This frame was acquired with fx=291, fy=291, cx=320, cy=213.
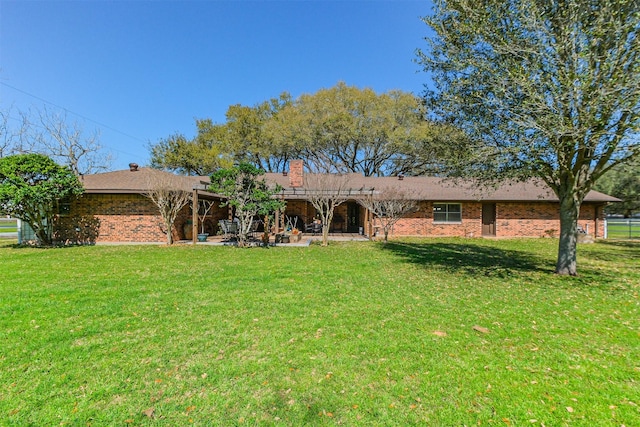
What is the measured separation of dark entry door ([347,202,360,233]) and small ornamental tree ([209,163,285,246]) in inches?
309

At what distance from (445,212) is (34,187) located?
64.0ft

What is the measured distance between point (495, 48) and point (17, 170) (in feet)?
54.0

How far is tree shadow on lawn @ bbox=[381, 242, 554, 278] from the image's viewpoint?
795 centimetres

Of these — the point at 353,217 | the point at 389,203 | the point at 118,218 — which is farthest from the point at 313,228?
the point at 118,218

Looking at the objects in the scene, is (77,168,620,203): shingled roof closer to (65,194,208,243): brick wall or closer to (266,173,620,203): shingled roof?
(266,173,620,203): shingled roof

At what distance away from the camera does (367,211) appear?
52.5 ft

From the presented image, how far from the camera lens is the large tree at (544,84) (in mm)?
5293

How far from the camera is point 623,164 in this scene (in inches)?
266

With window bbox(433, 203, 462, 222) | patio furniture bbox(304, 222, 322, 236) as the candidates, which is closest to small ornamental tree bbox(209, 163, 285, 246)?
patio furniture bbox(304, 222, 322, 236)

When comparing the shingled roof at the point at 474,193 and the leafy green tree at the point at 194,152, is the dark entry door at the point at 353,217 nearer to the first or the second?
the shingled roof at the point at 474,193

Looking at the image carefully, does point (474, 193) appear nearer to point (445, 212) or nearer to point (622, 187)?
point (445, 212)

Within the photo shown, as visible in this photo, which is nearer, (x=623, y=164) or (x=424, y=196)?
(x=623, y=164)

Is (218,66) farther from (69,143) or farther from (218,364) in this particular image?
(218,364)

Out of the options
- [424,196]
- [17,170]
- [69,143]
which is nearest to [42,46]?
[17,170]
